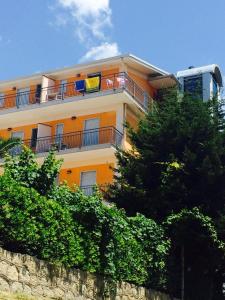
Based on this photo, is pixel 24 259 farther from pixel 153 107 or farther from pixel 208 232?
pixel 153 107

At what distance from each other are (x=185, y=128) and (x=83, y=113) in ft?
45.5

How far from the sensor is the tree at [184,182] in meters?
19.0

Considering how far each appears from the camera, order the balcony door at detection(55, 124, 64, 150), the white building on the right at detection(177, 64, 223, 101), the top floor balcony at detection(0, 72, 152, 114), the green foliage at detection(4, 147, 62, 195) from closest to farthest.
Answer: the green foliage at detection(4, 147, 62, 195), the top floor balcony at detection(0, 72, 152, 114), the balcony door at detection(55, 124, 64, 150), the white building on the right at detection(177, 64, 223, 101)

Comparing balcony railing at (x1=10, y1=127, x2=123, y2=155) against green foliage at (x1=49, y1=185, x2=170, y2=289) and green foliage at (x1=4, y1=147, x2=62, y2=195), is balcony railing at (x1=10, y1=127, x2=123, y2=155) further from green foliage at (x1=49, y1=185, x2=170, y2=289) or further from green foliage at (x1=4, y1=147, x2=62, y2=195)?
green foliage at (x1=4, y1=147, x2=62, y2=195)

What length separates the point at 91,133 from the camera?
1291 inches

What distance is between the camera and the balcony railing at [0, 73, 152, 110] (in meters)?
33.3

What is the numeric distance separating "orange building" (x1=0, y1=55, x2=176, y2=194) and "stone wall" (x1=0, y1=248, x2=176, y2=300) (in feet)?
52.6

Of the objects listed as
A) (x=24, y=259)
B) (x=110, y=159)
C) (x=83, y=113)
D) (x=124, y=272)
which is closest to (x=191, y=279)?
(x=124, y=272)

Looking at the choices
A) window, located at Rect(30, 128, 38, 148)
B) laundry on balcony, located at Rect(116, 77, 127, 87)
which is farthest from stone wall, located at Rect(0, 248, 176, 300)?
window, located at Rect(30, 128, 38, 148)

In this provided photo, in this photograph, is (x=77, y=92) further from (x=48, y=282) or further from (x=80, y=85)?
(x=48, y=282)

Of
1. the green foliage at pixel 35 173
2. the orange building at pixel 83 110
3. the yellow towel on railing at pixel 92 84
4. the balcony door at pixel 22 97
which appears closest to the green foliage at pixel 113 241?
the green foliage at pixel 35 173

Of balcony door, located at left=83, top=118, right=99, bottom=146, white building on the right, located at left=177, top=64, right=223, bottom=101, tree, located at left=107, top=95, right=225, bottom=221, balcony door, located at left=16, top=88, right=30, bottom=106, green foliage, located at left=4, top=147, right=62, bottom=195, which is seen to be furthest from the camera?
white building on the right, located at left=177, top=64, right=223, bottom=101

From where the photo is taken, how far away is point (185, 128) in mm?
21125

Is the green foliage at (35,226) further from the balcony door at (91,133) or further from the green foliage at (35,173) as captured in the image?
the balcony door at (91,133)
